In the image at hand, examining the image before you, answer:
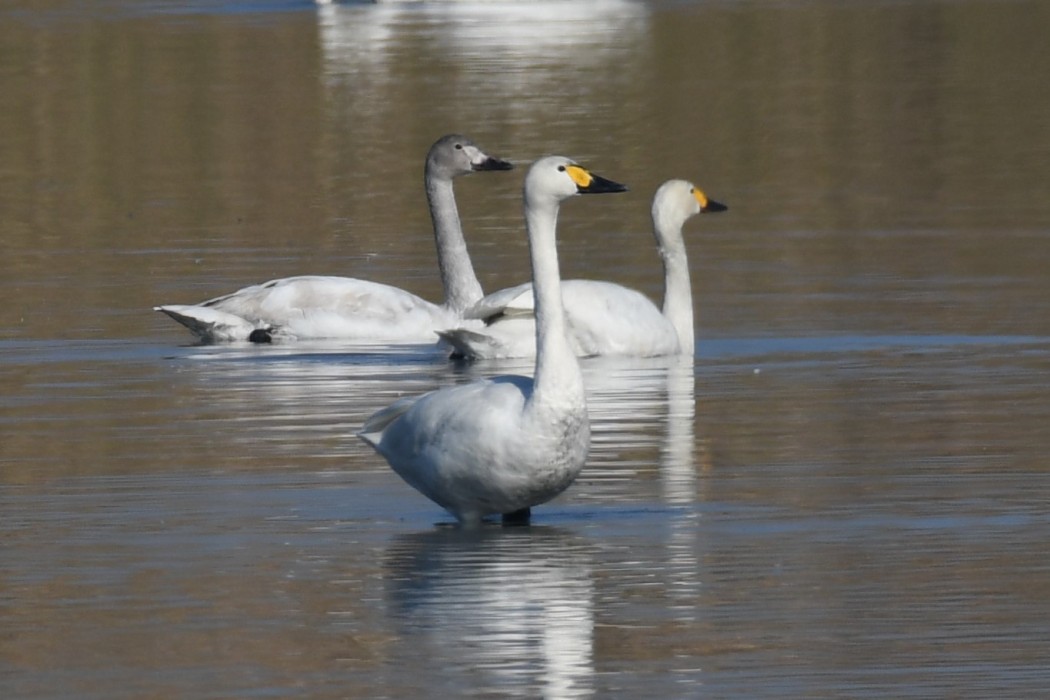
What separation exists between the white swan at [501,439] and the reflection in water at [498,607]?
179mm

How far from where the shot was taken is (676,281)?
1457 cm

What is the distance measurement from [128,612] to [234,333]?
6.96 m

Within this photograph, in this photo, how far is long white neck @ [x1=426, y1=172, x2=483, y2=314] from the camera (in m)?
15.2

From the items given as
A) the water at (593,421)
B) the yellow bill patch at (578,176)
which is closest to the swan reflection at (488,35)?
the water at (593,421)

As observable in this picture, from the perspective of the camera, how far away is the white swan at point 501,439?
8.84 meters

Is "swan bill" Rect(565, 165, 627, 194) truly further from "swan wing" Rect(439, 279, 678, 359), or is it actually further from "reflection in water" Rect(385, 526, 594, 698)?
"swan wing" Rect(439, 279, 678, 359)

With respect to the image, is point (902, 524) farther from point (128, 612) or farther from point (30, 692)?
point (30, 692)

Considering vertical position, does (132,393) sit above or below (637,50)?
below

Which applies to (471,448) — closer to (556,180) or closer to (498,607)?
(498,607)

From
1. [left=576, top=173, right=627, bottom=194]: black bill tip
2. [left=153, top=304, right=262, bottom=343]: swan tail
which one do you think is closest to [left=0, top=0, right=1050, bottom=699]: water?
[left=153, top=304, right=262, bottom=343]: swan tail

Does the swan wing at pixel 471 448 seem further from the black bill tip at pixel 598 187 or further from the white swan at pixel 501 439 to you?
the black bill tip at pixel 598 187

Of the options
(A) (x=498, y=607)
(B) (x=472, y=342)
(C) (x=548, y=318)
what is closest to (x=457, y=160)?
(B) (x=472, y=342)

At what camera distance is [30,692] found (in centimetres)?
710

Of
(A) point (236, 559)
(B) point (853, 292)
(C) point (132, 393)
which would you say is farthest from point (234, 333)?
(A) point (236, 559)
